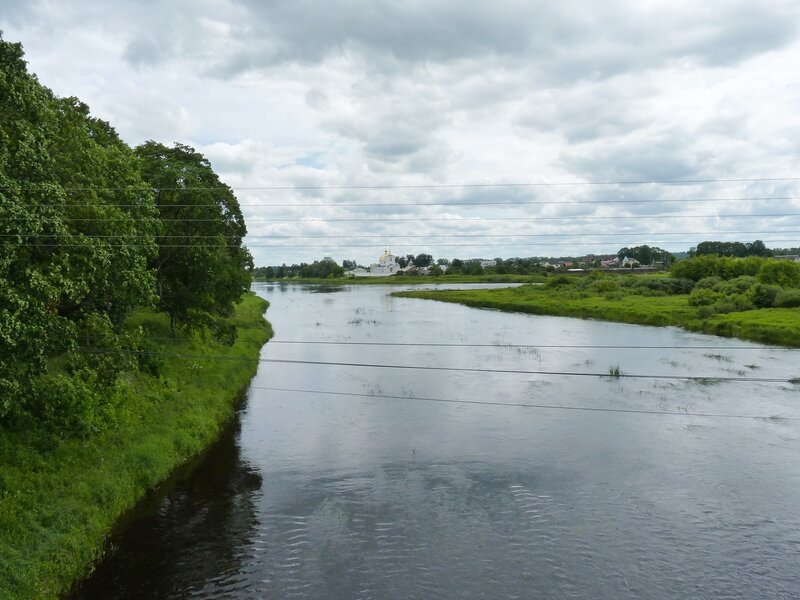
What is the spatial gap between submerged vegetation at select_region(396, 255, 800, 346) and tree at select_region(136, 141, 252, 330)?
4328cm

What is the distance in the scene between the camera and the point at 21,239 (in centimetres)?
1402

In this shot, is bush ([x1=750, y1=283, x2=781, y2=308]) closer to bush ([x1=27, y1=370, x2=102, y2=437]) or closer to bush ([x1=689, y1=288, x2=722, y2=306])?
bush ([x1=689, y1=288, x2=722, y2=306])

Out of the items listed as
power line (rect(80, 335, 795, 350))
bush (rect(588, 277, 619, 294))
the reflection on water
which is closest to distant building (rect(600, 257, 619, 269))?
bush (rect(588, 277, 619, 294))

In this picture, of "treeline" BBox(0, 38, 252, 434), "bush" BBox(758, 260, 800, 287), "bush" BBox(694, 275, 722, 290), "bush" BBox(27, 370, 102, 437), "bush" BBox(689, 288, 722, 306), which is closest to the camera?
"treeline" BBox(0, 38, 252, 434)

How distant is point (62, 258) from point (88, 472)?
684cm

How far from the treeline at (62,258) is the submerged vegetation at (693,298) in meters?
47.9

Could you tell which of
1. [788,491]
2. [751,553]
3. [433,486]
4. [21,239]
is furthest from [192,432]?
[788,491]

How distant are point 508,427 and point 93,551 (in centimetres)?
1724

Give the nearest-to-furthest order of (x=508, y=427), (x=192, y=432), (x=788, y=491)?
(x=788, y=491)
(x=192, y=432)
(x=508, y=427)

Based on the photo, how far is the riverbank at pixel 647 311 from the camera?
1945 inches

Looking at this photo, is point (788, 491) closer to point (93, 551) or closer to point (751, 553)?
point (751, 553)

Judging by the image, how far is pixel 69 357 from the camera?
57.9 ft

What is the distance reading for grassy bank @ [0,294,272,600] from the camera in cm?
1368

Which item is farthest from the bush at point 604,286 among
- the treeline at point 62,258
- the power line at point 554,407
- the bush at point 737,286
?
the treeline at point 62,258
